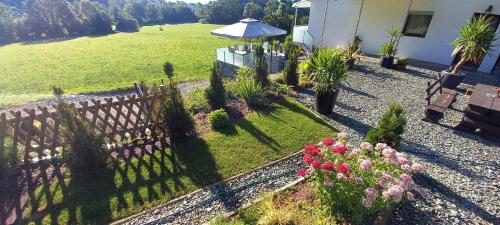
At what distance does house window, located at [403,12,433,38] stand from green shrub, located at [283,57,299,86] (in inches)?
340

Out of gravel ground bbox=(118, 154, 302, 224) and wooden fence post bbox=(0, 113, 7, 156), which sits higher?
wooden fence post bbox=(0, 113, 7, 156)

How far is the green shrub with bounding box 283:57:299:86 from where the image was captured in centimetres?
936

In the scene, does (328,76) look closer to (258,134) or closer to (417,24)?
(258,134)

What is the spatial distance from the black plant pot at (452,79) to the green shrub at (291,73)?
5713 millimetres

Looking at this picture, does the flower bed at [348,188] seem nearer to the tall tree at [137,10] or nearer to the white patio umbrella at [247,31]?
the white patio umbrella at [247,31]

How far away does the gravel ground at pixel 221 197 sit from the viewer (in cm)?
390

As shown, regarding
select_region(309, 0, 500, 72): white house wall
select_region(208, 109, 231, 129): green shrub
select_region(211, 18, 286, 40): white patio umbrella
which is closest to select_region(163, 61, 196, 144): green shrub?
select_region(208, 109, 231, 129): green shrub

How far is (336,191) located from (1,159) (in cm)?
611

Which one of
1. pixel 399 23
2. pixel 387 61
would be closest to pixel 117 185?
pixel 387 61

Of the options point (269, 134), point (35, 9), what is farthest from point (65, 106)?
point (35, 9)

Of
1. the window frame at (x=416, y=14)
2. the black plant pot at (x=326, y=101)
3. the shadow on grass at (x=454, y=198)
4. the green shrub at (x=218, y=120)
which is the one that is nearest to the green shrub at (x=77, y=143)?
the green shrub at (x=218, y=120)

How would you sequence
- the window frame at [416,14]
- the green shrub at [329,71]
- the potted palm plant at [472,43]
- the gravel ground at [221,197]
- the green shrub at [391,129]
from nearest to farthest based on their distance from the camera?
the gravel ground at [221,197] → the green shrub at [391,129] → the green shrub at [329,71] → the potted palm plant at [472,43] → the window frame at [416,14]

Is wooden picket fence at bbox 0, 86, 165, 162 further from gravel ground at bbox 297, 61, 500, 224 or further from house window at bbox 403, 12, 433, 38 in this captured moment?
house window at bbox 403, 12, 433, 38

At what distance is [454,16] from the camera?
11.9 m
